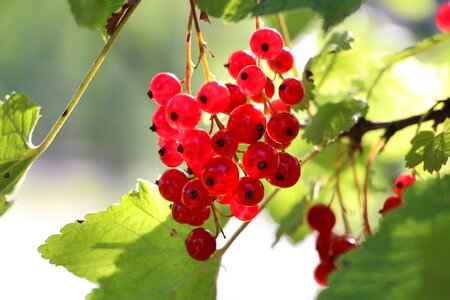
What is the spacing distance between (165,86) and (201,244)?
200mm

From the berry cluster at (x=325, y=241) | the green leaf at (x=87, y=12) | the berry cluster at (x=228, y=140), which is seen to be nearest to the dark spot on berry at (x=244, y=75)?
the berry cluster at (x=228, y=140)

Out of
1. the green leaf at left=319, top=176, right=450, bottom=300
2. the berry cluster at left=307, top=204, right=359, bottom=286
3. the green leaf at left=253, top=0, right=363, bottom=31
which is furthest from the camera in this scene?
the berry cluster at left=307, top=204, right=359, bottom=286

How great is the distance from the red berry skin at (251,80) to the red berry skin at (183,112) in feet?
0.19

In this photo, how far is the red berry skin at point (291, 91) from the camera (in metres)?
0.89

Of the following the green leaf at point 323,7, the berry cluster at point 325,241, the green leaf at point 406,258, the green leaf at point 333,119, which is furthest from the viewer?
the berry cluster at point 325,241

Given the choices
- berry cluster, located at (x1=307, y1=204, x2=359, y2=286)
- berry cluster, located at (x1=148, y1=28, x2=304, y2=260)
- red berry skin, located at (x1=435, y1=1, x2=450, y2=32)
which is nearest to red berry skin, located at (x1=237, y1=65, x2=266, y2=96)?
berry cluster, located at (x1=148, y1=28, x2=304, y2=260)

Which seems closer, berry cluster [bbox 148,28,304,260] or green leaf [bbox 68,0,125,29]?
green leaf [bbox 68,0,125,29]

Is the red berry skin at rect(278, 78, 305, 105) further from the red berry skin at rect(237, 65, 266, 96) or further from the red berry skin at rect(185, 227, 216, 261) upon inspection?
the red berry skin at rect(185, 227, 216, 261)

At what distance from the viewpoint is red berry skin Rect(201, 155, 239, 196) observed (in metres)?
0.81

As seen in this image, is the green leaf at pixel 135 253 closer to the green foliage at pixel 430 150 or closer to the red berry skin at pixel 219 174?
the red berry skin at pixel 219 174

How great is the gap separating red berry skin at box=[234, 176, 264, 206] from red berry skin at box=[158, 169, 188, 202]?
77mm

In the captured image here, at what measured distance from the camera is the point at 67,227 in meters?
0.96

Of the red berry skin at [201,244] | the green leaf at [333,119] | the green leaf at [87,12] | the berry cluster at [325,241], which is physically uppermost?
the green leaf at [87,12]

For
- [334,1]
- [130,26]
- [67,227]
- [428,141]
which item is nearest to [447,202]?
[334,1]
